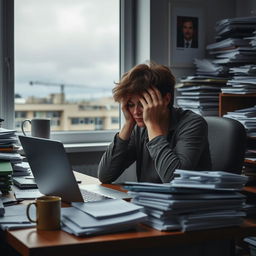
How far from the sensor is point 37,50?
3293mm

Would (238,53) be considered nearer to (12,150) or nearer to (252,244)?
(252,244)

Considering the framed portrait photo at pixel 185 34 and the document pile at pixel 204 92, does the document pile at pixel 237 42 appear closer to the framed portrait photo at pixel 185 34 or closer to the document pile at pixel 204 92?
the document pile at pixel 204 92

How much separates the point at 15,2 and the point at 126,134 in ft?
4.64

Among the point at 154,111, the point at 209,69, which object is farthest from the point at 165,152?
the point at 209,69

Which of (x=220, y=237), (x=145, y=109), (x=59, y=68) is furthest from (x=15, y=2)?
(x=220, y=237)

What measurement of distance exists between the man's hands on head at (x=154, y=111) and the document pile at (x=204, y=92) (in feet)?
3.83

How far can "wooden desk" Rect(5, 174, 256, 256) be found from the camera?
47.5 inches

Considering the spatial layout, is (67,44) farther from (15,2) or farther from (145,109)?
(145,109)

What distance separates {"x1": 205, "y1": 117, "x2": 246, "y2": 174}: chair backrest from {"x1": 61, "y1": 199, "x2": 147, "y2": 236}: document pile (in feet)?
2.67

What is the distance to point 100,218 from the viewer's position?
4.42ft

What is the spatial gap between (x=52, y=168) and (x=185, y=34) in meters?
2.09

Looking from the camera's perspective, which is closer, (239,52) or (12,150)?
(12,150)

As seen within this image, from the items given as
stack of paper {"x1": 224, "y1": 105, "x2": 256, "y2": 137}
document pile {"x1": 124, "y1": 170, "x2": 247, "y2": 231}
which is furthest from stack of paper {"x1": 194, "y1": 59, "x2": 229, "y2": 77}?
document pile {"x1": 124, "y1": 170, "x2": 247, "y2": 231}

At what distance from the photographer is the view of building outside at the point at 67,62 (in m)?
3.25
